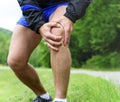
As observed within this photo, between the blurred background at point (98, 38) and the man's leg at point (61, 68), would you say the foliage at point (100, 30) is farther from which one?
the man's leg at point (61, 68)

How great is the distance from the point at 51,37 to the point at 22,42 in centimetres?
121

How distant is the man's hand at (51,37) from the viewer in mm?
3951

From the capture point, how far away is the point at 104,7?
3800 cm

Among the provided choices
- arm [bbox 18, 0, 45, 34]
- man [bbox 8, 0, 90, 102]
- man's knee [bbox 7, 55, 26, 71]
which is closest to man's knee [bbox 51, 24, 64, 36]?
man [bbox 8, 0, 90, 102]

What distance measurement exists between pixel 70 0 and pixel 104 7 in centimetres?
3374

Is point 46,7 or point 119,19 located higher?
point 46,7

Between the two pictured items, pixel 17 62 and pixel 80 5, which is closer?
pixel 80 5

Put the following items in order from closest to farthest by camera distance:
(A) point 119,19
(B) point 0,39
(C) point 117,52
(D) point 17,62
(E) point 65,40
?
(E) point 65,40 → (D) point 17,62 → (A) point 119,19 → (C) point 117,52 → (B) point 0,39

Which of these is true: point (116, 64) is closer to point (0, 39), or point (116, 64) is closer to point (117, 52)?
point (117, 52)

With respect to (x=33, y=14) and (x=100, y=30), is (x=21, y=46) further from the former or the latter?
(x=100, y=30)

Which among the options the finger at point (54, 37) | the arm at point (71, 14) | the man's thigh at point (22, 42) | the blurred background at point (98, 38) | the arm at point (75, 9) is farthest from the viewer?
the blurred background at point (98, 38)

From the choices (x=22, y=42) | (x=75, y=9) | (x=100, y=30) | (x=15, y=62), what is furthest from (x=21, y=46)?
(x=100, y=30)

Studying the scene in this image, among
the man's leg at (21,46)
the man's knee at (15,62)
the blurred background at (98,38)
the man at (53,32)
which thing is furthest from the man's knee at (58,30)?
the blurred background at (98,38)

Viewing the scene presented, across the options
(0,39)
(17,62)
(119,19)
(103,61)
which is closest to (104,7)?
(119,19)
